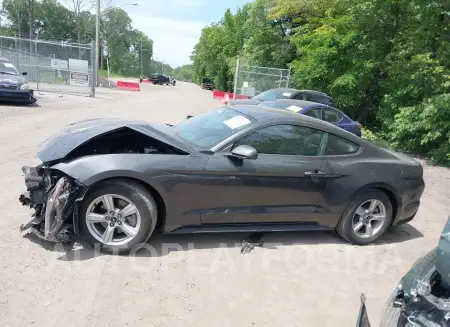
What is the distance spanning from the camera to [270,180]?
3.87 m

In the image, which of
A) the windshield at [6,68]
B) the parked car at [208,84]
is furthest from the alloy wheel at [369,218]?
the parked car at [208,84]

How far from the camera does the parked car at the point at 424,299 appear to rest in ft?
6.12

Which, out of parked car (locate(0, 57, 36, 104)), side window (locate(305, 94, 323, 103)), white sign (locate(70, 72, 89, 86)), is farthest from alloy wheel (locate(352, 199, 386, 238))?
white sign (locate(70, 72, 89, 86))

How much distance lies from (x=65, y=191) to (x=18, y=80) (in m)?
10.8

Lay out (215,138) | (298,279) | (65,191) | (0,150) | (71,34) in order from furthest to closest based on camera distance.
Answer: (71,34) → (0,150) → (215,138) → (298,279) → (65,191)

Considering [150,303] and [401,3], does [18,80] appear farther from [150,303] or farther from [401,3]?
[401,3]

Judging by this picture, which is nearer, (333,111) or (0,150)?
(0,150)

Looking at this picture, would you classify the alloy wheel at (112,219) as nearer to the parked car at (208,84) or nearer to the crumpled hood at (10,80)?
A: the crumpled hood at (10,80)

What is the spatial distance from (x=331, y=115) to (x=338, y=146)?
587 cm

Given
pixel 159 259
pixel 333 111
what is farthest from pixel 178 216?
pixel 333 111

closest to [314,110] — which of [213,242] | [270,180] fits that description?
[270,180]

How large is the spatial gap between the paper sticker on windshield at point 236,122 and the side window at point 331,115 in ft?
19.7

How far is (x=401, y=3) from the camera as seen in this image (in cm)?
1333

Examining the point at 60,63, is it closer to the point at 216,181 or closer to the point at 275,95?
the point at 275,95
